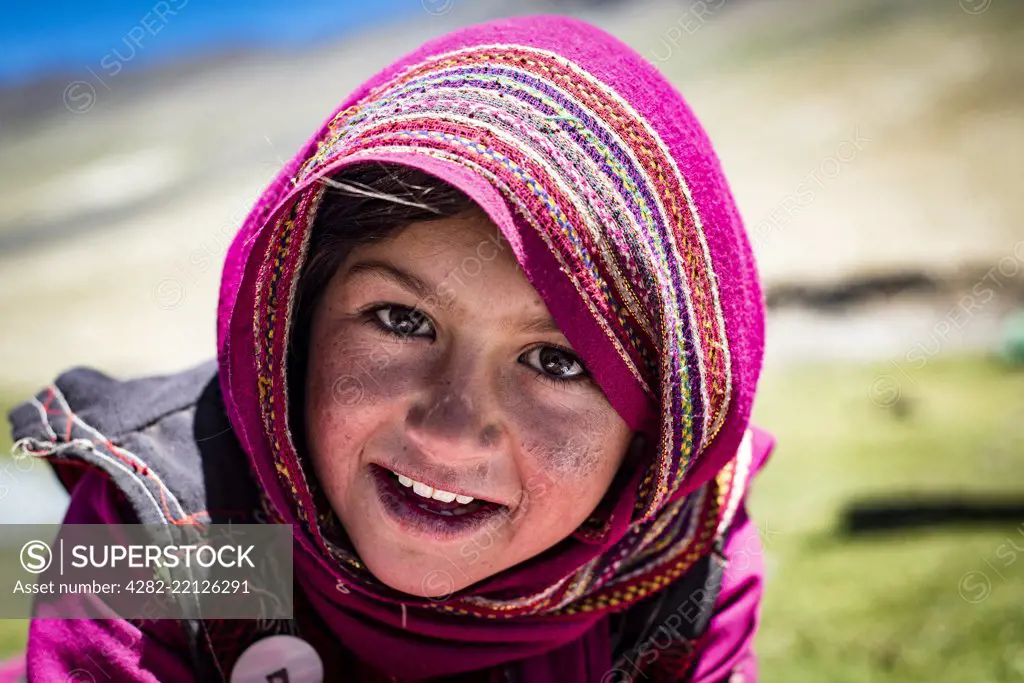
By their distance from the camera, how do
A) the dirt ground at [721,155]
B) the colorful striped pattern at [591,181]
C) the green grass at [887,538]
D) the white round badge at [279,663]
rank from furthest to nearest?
the dirt ground at [721,155] < the green grass at [887,538] < the white round badge at [279,663] < the colorful striped pattern at [591,181]

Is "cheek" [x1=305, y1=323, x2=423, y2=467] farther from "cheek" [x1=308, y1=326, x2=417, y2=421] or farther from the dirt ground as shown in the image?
the dirt ground

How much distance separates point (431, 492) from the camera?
4.89 feet

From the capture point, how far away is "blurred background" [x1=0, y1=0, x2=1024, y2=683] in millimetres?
2754

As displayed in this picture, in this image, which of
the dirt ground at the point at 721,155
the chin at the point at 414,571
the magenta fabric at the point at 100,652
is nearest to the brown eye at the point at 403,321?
the chin at the point at 414,571

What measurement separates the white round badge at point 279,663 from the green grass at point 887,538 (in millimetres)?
1043

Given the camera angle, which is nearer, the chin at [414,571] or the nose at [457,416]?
the nose at [457,416]

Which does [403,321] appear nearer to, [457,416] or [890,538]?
[457,416]

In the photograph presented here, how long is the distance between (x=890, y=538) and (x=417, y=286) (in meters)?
2.07

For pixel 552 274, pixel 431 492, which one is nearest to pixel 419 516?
pixel 431 492

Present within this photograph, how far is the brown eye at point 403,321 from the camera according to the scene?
4.90ft

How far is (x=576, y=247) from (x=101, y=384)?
930mm

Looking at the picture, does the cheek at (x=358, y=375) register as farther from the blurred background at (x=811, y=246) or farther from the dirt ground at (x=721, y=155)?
the dirt ground at (x=721, y=155)

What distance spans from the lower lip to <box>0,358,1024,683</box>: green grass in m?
1.21

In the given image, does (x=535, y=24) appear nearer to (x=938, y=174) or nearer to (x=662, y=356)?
(x=662, y=356)
